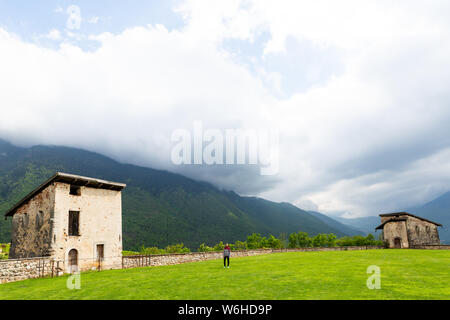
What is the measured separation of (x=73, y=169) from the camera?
167 meters

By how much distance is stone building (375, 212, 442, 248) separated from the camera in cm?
Result: 5184

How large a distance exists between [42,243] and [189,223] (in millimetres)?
149245

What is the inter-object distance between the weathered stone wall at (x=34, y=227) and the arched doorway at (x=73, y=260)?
1688 millimetres

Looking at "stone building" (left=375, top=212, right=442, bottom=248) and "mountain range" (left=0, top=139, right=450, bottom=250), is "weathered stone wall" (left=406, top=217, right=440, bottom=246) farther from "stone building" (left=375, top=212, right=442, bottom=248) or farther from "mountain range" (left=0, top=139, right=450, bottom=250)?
"mountain range" (left=0, top=139, right=450, bottom=250)

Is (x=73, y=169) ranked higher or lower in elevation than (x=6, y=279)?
higher

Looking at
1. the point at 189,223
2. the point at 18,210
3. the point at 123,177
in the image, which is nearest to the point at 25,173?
the point at 123,177

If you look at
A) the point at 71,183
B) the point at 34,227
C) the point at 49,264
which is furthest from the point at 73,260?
the point at 71,183

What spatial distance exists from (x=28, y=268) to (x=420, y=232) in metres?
62.9

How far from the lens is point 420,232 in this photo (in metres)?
54.6

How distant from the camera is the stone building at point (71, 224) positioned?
72.3 feet

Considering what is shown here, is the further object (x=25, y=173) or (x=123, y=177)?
(x=123, y=177)

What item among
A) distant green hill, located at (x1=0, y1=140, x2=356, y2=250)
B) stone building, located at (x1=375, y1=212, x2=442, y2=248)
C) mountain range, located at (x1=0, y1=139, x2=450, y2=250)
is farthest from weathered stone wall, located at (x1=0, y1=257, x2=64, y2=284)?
mountain range, located at (x1=0, y1=139, x2=450, y2=250)
